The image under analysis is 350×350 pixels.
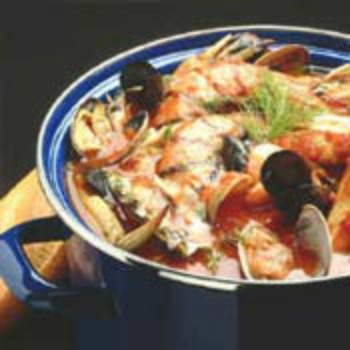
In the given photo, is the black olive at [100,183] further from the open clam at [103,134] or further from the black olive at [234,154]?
the black olive at [234,154]

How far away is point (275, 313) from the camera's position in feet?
4.79

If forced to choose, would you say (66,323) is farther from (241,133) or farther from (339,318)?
(339,318)

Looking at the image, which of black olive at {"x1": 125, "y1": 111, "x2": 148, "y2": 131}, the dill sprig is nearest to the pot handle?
black olive at {"x1": 125, "y1": 111, "x2": 148, "y2": 131}

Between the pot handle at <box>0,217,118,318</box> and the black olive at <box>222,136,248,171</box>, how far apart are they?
279mm

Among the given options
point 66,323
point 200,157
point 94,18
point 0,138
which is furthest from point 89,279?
point 94,18

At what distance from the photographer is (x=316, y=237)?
59.7 inches

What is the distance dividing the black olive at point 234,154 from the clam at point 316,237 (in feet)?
0.50

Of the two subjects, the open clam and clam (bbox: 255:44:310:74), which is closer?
the open clam

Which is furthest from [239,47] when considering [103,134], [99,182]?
[99,182]

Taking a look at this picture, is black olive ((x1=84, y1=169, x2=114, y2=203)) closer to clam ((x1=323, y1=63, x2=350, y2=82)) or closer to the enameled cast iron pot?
the enameled cast iron pot

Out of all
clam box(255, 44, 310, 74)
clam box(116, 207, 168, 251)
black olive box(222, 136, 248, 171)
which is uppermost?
clam box(255, 44, 310, 74)

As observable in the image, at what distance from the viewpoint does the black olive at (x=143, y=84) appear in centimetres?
179

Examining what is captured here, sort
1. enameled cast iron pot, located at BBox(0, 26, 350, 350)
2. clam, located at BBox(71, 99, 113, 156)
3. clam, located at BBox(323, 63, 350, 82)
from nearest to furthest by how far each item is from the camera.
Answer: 1. enameled cast iron pot, located at BBox(0, 26, 350, 350)
2. clam, located at BBox(71, 99, 113, 156)
3. clam, located at BBox(323, 63, 350, 82)

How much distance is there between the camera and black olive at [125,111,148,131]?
1.77 m
